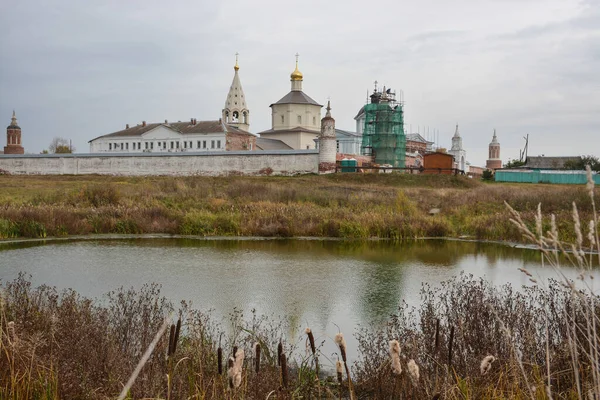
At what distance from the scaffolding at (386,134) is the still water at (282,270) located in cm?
3137

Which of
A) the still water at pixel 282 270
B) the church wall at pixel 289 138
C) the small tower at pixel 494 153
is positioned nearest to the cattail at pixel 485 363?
the still water at pixel 282 270

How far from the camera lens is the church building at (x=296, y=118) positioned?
180 feet

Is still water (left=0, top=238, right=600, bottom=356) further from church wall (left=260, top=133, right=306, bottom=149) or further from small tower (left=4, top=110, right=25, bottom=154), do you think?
small tower (left=4, top=110, right=25, bottom=154)

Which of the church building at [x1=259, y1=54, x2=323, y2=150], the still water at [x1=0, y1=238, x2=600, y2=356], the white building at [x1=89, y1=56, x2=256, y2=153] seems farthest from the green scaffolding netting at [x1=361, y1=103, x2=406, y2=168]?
the still water at [x1=0, y1=238, x2=600, y2=356]

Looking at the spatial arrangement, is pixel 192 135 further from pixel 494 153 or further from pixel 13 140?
pixel 494 153

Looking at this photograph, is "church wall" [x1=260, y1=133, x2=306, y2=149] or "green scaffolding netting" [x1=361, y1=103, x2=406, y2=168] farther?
"church wall" [x1=260, y1=133, x2=306, y2=149]

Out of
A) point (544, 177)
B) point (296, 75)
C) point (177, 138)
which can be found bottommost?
point (544, 177)

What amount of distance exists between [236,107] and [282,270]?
49.1m

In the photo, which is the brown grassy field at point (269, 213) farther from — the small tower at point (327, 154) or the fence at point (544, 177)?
the fence at point (544, 177)

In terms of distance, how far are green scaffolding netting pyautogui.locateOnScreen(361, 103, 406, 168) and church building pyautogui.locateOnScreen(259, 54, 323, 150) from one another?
7021 millimetres

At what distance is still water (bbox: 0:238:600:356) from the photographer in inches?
328

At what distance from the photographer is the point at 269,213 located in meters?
17.8

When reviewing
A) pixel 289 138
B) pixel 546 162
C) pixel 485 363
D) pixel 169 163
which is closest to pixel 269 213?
pixel 485 363

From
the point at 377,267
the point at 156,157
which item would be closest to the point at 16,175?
the point at 156,157
